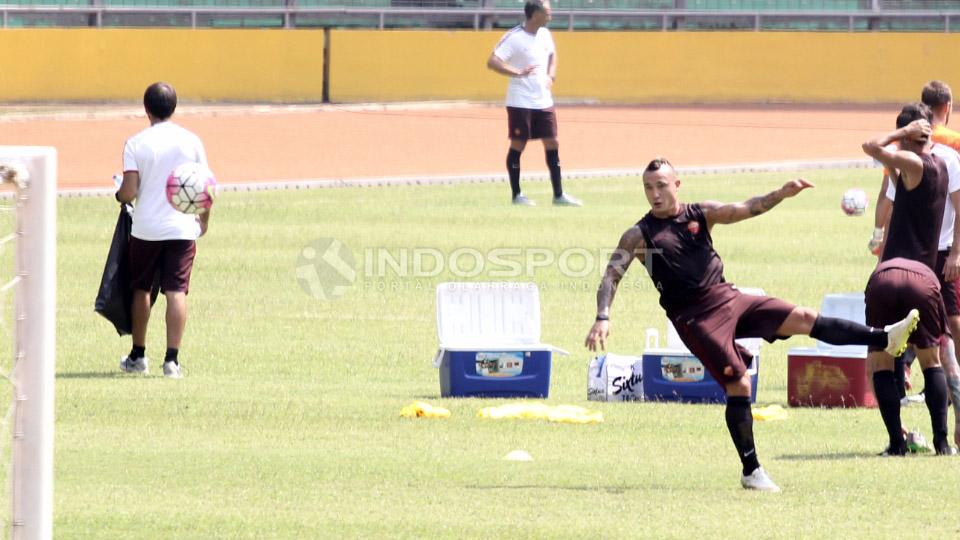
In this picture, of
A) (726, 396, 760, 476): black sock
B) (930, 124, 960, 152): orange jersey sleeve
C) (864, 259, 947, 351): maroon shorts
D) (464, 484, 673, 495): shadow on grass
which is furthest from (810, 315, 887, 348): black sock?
(930, 124, 960, 152): orange jersey sleeve

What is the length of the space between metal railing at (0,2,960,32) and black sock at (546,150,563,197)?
48.3 feet

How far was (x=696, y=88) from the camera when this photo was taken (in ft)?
117

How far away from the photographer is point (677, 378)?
11625mm

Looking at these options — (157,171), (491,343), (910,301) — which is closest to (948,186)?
(910,301)

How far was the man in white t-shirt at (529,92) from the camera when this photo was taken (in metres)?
21.5

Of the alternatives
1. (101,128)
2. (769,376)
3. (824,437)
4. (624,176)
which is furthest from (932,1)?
(824,437)

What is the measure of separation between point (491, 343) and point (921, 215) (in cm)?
328

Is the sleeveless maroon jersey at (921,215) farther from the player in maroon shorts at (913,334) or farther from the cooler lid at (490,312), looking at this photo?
the cooler lid at (490,312)

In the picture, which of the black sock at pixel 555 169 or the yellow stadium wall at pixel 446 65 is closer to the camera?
the black sock at pixel 555 169

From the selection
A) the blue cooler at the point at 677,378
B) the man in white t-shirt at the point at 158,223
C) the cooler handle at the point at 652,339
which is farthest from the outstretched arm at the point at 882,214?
the man in white t-shirt at the point at 158,223

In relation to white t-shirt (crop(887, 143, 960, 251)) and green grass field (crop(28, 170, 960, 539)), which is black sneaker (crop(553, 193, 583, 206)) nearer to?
green grass field (crop(28, 170, 960, 539))

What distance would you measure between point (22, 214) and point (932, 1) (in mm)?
33526

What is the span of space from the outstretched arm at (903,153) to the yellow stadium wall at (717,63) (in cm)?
2538

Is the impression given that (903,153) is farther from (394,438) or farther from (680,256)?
(394,438)
